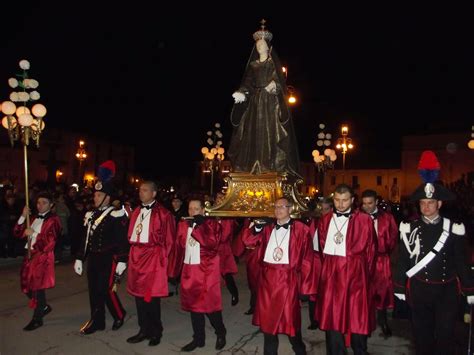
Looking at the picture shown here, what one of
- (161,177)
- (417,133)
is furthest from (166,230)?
(417,133)

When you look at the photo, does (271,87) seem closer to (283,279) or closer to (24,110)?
(283,279)

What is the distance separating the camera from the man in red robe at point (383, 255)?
577 centimetres

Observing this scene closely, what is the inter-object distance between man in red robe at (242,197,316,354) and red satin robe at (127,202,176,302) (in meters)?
1.36

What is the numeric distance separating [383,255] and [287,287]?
1977 mm

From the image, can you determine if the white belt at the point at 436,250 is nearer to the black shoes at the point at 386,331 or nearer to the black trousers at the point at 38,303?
the black shoes at the point at 386,331

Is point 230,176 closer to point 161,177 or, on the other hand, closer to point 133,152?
point 161,177

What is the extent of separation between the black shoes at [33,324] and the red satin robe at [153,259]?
153 centimetres

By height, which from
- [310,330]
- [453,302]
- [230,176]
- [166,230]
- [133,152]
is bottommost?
[310,330]

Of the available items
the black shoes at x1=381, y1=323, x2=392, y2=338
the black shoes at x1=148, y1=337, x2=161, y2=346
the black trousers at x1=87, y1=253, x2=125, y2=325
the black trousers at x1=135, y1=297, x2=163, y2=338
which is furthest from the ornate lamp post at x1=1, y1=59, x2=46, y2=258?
the black shoes at x1=381, y1=323, x2=392, y2=338

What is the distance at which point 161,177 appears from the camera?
50469 millimetres

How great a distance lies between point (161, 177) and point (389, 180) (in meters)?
27.9

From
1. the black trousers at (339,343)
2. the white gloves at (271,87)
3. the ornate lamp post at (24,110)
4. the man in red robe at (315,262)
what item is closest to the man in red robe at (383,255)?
the man in red robe at (315,262)

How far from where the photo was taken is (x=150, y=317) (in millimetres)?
5508

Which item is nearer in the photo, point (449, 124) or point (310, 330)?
point (310, 330)
